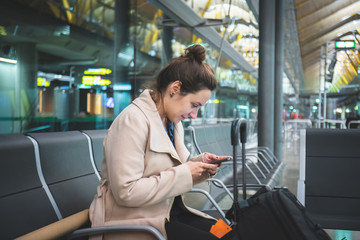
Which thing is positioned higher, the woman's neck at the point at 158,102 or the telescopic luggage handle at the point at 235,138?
the woman's neck at the point at 158,102

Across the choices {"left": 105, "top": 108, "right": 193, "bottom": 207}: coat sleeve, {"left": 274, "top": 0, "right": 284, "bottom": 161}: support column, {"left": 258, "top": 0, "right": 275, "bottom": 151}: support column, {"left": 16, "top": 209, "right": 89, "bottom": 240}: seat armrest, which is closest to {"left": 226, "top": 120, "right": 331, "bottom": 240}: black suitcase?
{"left": 105, "top": 108, "right": 193, "bottom": 207}: coat sleeve

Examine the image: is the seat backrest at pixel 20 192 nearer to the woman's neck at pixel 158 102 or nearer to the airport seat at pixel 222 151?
the woman's neck at pixel 158 102

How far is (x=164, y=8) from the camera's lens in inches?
335

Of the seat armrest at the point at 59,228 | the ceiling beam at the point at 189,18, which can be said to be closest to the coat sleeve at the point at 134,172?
the seat armrest at the point at 59,228

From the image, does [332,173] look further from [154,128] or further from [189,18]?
[189,18]

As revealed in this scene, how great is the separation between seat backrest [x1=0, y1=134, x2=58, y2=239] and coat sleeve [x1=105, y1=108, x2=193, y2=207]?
0.46 meters

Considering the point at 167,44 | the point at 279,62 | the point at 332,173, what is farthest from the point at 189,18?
the point at 332,173

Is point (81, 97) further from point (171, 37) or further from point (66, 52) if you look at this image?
point (171, 37)

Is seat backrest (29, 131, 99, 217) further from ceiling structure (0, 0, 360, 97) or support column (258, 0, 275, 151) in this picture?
support column (258, 0, 275, 151)

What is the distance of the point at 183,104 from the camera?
6.05 feet

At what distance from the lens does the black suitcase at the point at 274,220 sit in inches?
53.8

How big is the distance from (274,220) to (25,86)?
451cm

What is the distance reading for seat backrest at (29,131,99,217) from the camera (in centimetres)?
198

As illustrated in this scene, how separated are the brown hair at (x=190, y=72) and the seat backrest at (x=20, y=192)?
0.74 meters
